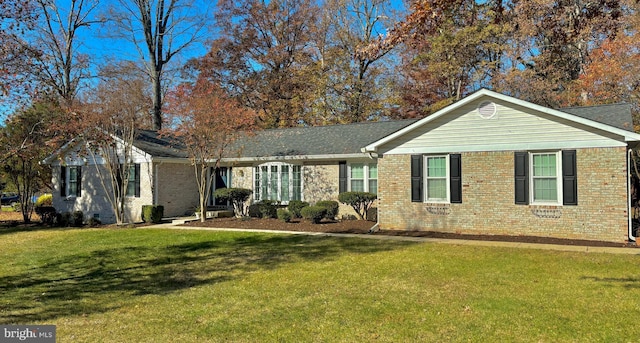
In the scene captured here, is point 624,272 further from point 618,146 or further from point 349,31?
point 349,31

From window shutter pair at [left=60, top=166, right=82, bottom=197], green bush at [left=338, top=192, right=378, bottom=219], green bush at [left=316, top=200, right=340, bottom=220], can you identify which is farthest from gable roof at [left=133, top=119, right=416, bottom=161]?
window shutter pair at [left=60, top=166, right=82, bottom=197]

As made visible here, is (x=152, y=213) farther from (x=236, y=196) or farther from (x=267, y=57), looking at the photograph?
(x=267, y=57)

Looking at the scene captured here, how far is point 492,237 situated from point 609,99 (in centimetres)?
1215

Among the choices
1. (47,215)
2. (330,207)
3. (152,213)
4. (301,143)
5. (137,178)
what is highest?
(301,143)

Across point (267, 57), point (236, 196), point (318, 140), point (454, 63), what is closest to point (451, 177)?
point (318, 140)

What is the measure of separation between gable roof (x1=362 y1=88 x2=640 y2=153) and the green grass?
130 inches

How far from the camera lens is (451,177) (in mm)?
12953

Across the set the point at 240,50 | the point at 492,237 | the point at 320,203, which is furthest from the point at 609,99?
the point at 240,50

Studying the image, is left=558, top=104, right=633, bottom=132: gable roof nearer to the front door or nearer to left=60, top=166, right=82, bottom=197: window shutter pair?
the front door

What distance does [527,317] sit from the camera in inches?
217

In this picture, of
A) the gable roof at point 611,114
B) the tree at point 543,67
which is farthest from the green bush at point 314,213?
the tree at point 543,67

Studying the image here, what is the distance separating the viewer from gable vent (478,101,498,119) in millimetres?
12453

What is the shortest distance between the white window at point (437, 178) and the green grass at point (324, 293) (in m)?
2.51

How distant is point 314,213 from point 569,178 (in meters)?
7.98
